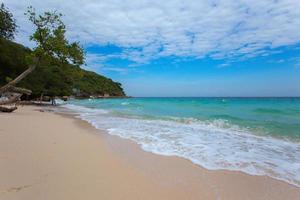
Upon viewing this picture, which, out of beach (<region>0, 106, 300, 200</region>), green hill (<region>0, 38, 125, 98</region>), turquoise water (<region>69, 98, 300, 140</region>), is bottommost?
turquoise water (<region>69, 98, 300, 140</region>)

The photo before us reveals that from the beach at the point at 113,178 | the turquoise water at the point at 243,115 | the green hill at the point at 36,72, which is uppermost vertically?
the green hill at the point at 36,72

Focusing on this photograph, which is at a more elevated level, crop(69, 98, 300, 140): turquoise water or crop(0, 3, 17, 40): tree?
crop(0, 3, 17, 40): tree

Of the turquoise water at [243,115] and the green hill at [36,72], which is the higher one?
the green hill at [36,72]

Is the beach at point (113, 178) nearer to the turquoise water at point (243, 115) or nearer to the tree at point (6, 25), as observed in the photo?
the turquoise water at point (243, 115)

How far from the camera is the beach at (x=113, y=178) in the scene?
3.13 meters

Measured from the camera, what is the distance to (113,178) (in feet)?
12.3

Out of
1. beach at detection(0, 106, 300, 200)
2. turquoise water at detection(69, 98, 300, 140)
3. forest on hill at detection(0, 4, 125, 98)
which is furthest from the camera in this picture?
forest on hill at detection(0, 4, 125, 98)

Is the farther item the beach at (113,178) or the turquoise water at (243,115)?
the turquoise water at (243,115)

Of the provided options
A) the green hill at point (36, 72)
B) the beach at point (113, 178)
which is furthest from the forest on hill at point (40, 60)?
the beach at point (113, 178)

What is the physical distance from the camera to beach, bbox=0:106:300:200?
123 inches

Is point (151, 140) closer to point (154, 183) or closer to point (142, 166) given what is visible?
point (142, 166)

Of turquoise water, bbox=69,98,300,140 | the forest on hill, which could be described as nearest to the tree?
the forest on hill

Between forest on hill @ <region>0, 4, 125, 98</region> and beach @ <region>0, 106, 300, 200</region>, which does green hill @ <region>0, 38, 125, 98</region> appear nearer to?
forest on hill @ <region>0, 4, 125, 98</region>

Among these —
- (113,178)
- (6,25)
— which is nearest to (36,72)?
(6,25)
